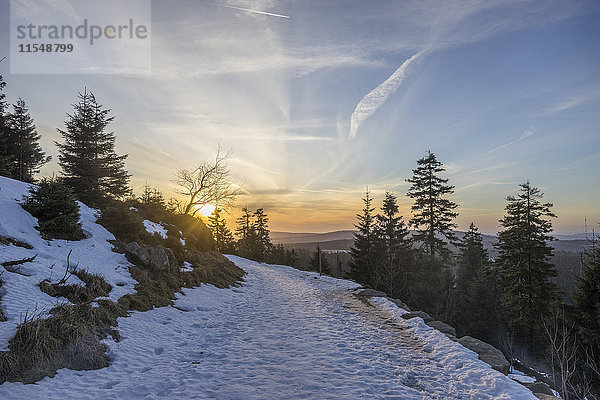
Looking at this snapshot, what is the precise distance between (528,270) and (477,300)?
6.26 metres

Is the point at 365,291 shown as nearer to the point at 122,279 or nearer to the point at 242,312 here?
the point at 242,312

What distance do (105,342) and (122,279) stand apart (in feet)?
13.2

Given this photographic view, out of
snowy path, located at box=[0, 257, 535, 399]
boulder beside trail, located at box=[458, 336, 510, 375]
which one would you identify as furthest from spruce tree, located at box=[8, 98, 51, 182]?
boulder beside trail, located at box=[458, 336, 510, 375]

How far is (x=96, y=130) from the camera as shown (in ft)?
71.3

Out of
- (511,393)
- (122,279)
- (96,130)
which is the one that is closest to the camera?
(511,393)

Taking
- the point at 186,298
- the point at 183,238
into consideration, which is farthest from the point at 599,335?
the point at 183,238

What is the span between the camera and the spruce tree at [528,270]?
2263 centimetres

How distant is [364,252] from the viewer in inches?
1309

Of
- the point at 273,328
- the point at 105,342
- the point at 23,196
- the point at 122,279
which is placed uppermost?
the point at 23,196

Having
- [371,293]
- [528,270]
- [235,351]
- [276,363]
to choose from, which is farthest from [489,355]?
[528,270]

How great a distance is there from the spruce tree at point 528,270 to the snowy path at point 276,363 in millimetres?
20019

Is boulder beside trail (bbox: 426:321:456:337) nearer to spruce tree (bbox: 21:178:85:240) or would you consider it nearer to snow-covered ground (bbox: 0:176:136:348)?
snow-covered ground (bbox: 0:176:136:348)

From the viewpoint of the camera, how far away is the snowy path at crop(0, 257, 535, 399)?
484cm

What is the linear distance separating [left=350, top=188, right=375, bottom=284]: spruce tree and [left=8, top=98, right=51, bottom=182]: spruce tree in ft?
111
